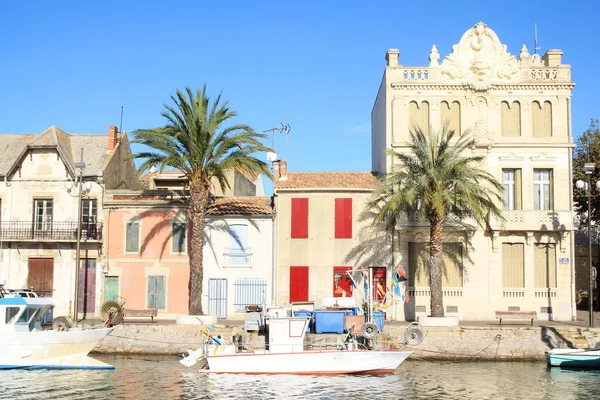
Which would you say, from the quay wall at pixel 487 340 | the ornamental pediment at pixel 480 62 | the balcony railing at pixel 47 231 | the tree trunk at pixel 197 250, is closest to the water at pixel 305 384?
the quay wall at pixel 487 340

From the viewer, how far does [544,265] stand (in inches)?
1539

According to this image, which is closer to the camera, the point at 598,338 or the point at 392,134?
the point at 598,338

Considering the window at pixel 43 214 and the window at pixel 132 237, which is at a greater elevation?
the window at pixel 43 214

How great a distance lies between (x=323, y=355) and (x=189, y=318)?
7926 millimetres

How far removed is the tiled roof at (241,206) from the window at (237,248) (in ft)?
2.80

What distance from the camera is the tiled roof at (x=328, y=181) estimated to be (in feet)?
131

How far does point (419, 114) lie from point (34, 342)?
22.6 meters

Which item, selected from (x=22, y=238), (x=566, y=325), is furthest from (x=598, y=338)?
(x=22, y=238)

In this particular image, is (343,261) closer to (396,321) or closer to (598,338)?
(396,321)

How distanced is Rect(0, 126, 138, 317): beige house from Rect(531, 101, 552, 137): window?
2203cm

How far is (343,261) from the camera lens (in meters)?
39.4

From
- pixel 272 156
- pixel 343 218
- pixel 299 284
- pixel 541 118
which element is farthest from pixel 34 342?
pixel 541 118

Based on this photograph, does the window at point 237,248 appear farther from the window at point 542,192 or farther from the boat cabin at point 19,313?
the window at point 542,192

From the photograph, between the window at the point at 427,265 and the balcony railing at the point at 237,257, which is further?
the balcony railing at the point at 237,257
